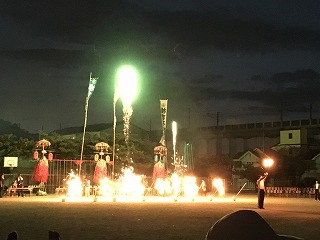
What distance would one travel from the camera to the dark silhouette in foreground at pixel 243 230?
8.13 ft

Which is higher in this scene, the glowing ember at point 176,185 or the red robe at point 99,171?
the red robe at point 99,171

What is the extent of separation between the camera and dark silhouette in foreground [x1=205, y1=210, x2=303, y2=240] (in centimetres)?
248

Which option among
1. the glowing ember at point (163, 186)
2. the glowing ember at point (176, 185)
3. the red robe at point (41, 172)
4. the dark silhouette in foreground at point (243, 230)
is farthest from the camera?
the glowing ember at point (163, 186)

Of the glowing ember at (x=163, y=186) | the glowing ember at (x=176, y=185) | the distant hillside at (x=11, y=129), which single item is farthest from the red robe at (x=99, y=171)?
the distant hillside at (x=11, y=129)

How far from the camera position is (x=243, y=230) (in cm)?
249

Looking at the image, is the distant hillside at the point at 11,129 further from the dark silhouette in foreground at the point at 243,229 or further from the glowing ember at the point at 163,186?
the dark silhouette in foreground at the point at 243,229

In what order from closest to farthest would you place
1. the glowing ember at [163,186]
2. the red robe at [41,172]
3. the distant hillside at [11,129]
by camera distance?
1. the red robe at [41,172]
2. the glowing ember at [163,186]
3. the distant hillside at [11,129]

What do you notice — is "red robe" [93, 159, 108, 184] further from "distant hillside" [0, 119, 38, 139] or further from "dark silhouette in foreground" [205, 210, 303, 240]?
"distant hillside" [0, 119, 38, 139]

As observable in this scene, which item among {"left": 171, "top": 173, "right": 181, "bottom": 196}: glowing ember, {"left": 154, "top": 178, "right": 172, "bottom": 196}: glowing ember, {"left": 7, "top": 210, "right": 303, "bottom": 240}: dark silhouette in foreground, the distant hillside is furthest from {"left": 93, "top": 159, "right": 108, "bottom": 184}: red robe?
the distant hillside

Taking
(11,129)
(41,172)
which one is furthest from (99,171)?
(11,129)

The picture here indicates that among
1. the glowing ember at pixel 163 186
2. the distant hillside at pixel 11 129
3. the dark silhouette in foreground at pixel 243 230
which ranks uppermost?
the distant hillside at pixel 11 129

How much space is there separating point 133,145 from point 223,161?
62.5ft

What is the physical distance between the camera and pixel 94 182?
4172 centimetres

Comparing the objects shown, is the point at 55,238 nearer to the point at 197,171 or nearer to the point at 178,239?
the point at 178,239
